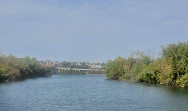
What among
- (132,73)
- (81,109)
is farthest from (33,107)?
(132,73)

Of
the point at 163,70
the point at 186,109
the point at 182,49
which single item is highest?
the point at 182,49

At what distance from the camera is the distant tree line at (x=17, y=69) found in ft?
261

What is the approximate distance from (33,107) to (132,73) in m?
59.1

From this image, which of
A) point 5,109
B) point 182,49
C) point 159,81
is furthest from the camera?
point 159,81

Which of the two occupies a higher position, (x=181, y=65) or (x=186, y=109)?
(x=181, y=65)

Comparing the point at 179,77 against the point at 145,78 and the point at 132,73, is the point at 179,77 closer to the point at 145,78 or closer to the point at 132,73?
the point at 145,78

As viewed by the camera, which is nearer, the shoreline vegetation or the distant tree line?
the shoreline vegetation

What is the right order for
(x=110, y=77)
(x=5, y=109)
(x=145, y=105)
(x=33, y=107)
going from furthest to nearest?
(x=110, y=77) → (x=145, y=105) → (x=33, y=107) → (x=5, y=109)

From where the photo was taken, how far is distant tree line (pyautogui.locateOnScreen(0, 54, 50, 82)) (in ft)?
261

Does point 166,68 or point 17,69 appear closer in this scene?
point 166,68

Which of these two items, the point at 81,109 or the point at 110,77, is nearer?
the point at 81,109

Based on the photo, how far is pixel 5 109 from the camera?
28922mm

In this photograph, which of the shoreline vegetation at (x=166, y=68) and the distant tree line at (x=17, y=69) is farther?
the distant tree line at (x=17, y=69)

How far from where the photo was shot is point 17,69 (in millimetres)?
96000
